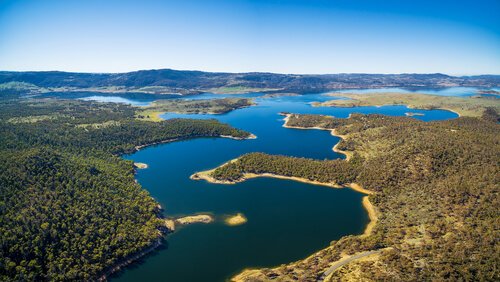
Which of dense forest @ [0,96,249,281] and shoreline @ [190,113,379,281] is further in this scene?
shoreline @ [190,113,379,281]

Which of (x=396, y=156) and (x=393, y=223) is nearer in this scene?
(x=393, y=223)

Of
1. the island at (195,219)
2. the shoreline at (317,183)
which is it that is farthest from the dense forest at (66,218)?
the shoreline at (317,183)

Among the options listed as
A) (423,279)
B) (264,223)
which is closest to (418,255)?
(423,279)

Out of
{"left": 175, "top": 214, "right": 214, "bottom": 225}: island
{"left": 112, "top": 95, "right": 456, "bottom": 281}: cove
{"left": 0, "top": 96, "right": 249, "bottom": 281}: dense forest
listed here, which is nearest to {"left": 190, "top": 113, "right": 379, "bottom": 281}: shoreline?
{"left": 112, "top": 95, "right": 456, "bottom": 281}: cove

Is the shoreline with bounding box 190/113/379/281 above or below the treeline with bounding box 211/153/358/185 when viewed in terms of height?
below

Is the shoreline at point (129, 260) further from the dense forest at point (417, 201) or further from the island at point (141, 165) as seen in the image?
the island at point (141, 165)

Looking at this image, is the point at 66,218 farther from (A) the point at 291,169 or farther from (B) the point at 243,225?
(A) the point at 291,169

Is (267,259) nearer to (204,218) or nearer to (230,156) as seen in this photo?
(204,218)

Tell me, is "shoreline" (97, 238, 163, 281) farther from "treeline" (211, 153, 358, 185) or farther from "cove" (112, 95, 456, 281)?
"treeline" (211, 153, 358, 185)

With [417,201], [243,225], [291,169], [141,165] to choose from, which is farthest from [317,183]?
[141,165]
